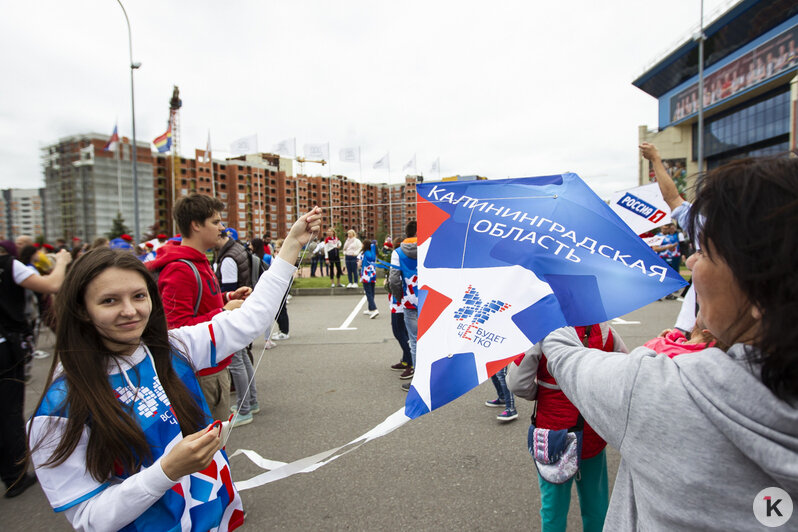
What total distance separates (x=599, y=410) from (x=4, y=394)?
4.05m

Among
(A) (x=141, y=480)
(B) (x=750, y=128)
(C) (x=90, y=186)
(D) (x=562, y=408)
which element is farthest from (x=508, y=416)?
(C) (x=90, y=186)

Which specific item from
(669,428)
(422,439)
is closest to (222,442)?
(669,428)

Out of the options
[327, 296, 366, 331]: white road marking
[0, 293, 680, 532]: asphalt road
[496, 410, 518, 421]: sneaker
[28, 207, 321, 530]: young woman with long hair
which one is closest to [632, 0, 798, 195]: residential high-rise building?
[327, 296, 366, 331]: white road marking

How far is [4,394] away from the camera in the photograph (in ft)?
10.5

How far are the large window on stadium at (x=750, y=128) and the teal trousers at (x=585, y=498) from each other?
138 ft

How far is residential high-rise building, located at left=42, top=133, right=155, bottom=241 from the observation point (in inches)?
3561

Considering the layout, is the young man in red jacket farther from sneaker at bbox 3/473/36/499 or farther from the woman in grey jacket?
the woman in grey jacket

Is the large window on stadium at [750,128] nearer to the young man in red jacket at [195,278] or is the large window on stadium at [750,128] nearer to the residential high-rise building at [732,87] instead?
the residential high-rise building at [732,87]

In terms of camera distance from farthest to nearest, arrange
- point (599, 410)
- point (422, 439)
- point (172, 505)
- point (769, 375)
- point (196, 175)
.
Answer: point (196, 175) < point (422, 439) < point (172, 505) < point (599, 410) < point (769, 375)

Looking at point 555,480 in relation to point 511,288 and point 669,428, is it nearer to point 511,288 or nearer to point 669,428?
point 511,288

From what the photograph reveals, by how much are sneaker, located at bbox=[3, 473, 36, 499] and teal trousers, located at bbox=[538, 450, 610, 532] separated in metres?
3.61

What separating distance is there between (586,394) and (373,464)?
9.24 ft

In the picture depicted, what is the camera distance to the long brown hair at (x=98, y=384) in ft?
4.05

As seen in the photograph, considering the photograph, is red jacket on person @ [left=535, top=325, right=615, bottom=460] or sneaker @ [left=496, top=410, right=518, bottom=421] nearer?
red jacket on person @ [left=535, top=325, right=615, bottom=460]
